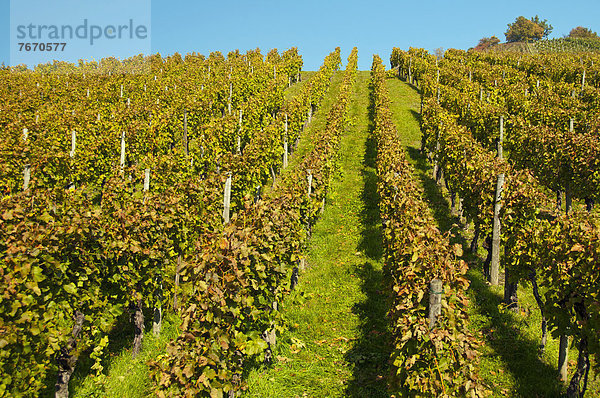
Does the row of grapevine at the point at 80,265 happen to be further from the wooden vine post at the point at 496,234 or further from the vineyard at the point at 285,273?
the wooden vine post at the point at 496,234

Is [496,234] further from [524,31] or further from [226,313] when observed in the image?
[524,31]

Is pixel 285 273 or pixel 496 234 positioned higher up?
pixel 496 234

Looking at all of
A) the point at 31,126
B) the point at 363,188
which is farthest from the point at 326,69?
the point at 31,126

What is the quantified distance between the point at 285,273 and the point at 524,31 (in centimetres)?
12662

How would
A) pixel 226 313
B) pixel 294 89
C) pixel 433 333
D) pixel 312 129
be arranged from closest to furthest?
1. pixel 433 333
2. pixel 226 313
3. pixel 312 129
4. pixel 294 89

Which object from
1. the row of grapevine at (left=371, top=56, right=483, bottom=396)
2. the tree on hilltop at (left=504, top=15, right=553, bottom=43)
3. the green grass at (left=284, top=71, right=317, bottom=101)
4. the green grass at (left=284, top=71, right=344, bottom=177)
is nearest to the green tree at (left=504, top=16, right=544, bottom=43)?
the tree on hilltop at (left=504, top=15, right=553, bottom=43)

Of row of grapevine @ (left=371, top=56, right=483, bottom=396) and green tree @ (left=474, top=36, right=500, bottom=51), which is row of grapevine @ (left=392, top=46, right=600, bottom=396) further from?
green tree @ (left=474, top=36, right=500, bottom=51)

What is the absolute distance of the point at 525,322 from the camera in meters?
9.20

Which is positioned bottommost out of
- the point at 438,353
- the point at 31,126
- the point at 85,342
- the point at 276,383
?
the point at 276,383

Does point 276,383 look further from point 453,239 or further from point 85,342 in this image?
point 453,239

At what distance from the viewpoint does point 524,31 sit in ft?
354

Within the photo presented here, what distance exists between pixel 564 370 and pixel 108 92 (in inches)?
1196

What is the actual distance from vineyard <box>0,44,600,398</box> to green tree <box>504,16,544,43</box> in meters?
109

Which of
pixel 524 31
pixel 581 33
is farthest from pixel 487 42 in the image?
pixel 581 33
